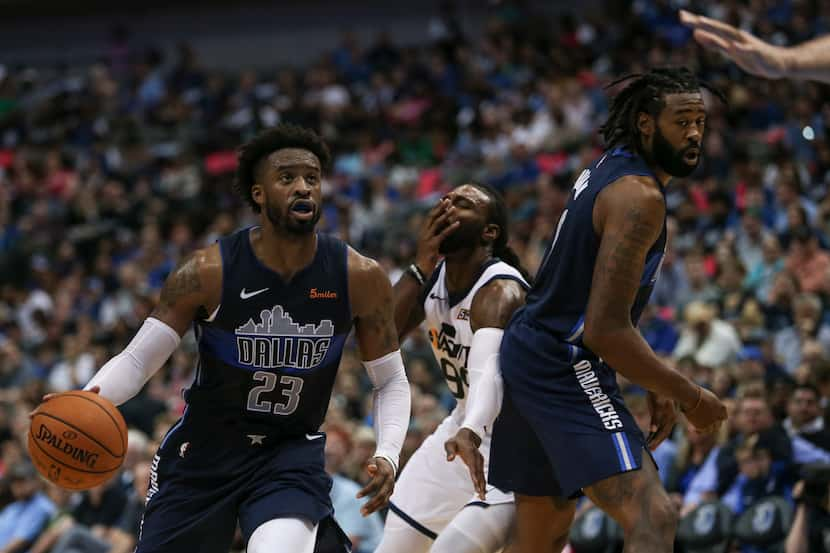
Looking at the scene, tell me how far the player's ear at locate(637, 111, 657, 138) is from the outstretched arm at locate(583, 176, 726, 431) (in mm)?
285

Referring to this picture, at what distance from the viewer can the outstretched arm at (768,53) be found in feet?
12.9

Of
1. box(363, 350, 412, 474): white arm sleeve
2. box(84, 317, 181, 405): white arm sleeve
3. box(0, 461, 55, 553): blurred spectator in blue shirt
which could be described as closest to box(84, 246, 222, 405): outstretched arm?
box(84, 317, 181, 405): white arm sleeve

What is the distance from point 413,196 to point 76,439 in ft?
37.3

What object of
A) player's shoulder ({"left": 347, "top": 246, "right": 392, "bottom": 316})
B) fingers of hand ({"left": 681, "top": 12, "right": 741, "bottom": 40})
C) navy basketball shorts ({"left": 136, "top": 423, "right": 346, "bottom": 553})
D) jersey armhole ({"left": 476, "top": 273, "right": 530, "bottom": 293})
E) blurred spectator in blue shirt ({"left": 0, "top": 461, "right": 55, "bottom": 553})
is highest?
fingers of hand ({"left": 681, "top": 12, "right": 741, "bottom": 40})

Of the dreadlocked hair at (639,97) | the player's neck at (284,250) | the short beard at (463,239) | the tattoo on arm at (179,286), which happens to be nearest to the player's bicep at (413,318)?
the short beard at (463,239)

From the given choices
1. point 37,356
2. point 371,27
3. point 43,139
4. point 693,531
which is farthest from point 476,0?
point 693,531

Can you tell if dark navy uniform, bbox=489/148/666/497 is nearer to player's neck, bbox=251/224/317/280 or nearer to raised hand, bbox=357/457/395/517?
raised hand, bbox=357/457/395/517

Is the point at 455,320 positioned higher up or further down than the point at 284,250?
further down

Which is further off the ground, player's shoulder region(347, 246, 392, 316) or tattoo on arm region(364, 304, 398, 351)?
player's shoulder region(347, 246, 392, 316)

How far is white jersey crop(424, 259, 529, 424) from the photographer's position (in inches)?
220

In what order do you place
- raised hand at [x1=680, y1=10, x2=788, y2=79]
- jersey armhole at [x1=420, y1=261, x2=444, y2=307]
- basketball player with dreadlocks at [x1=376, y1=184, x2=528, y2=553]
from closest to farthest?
raised hand at [x1=680, y1=10, x2=788, y2=79] → basketball player with dreadlocks at [x1=376, y1=184, x2=528, y2=553] → jersey armhole at [x1=420, y1=261, x2=444, y2=307]

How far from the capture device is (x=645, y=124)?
469 centimetres

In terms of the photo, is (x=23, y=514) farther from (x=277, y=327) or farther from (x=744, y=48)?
(x=744, y=48)

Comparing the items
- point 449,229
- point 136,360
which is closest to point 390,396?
point 449,229
